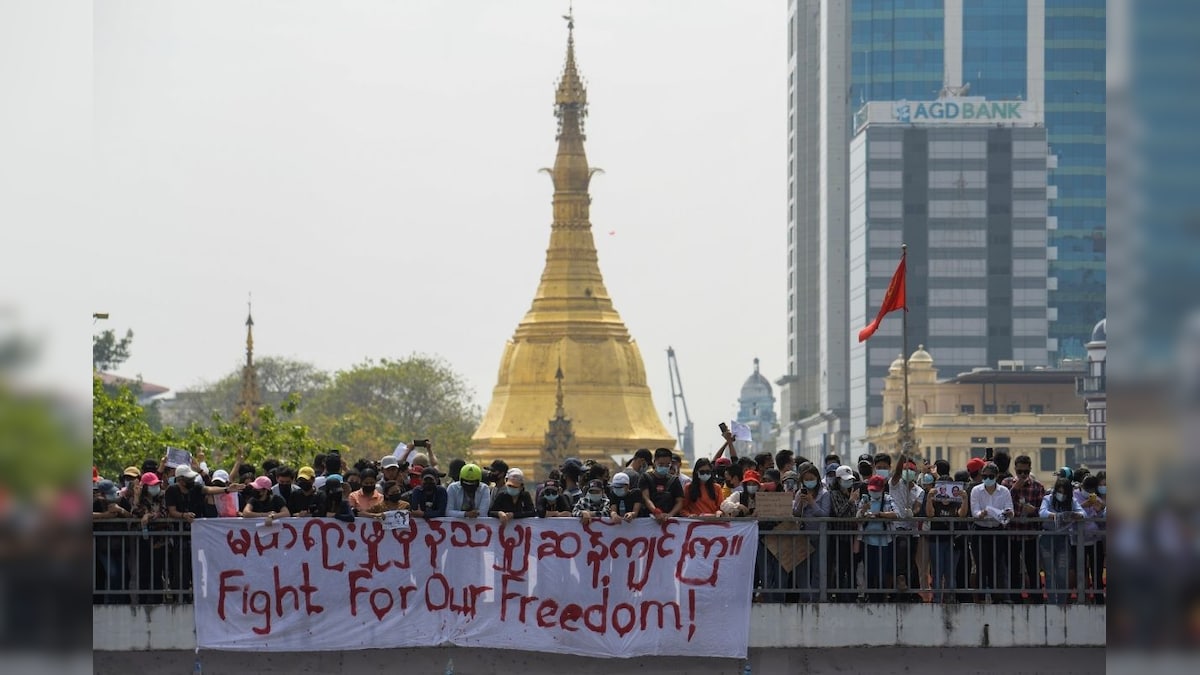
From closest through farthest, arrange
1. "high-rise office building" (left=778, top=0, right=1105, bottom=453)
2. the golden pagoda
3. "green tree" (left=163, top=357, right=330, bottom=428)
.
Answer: the golden pagoda < "green tree" (left=163, top=357, right=330, bottom=428) < "high-rise office building" (left=778, top=0, right=1105, bottom=453)

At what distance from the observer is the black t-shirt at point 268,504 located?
16.6 meters

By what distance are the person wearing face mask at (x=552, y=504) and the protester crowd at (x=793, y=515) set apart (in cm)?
2

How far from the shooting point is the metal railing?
16.4m

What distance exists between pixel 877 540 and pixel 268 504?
533cm

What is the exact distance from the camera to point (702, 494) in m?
17.1

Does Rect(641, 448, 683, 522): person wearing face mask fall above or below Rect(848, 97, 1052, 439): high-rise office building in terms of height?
below

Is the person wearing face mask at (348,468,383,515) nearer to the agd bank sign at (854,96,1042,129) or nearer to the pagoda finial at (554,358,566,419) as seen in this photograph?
the pagoda finial at (554,358,566,419)

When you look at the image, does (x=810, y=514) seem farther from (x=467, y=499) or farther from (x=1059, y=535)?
(x=467, y=499)

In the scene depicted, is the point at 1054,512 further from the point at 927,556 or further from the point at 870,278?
the point at 870,278

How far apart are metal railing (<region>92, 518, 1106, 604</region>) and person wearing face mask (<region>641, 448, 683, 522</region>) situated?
2.68 ft

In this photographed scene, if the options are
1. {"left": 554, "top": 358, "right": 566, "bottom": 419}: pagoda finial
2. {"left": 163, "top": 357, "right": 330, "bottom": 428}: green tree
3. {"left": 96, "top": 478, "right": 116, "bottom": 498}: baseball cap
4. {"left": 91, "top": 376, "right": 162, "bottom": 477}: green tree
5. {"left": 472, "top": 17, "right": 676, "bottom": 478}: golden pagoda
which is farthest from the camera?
{"left": 163, "top": 357, "right": 330, "bottom": 428}: green tree

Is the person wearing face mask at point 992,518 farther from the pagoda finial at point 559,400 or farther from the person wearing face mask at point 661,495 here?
the pagoda finial at point 559,400

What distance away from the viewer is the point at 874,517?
53.6ft

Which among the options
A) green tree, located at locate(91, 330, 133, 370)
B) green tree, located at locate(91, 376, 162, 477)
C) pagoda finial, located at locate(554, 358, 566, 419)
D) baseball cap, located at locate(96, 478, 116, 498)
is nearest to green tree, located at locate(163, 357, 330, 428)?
green tree, located at locate(91, 330, 133, 370)
